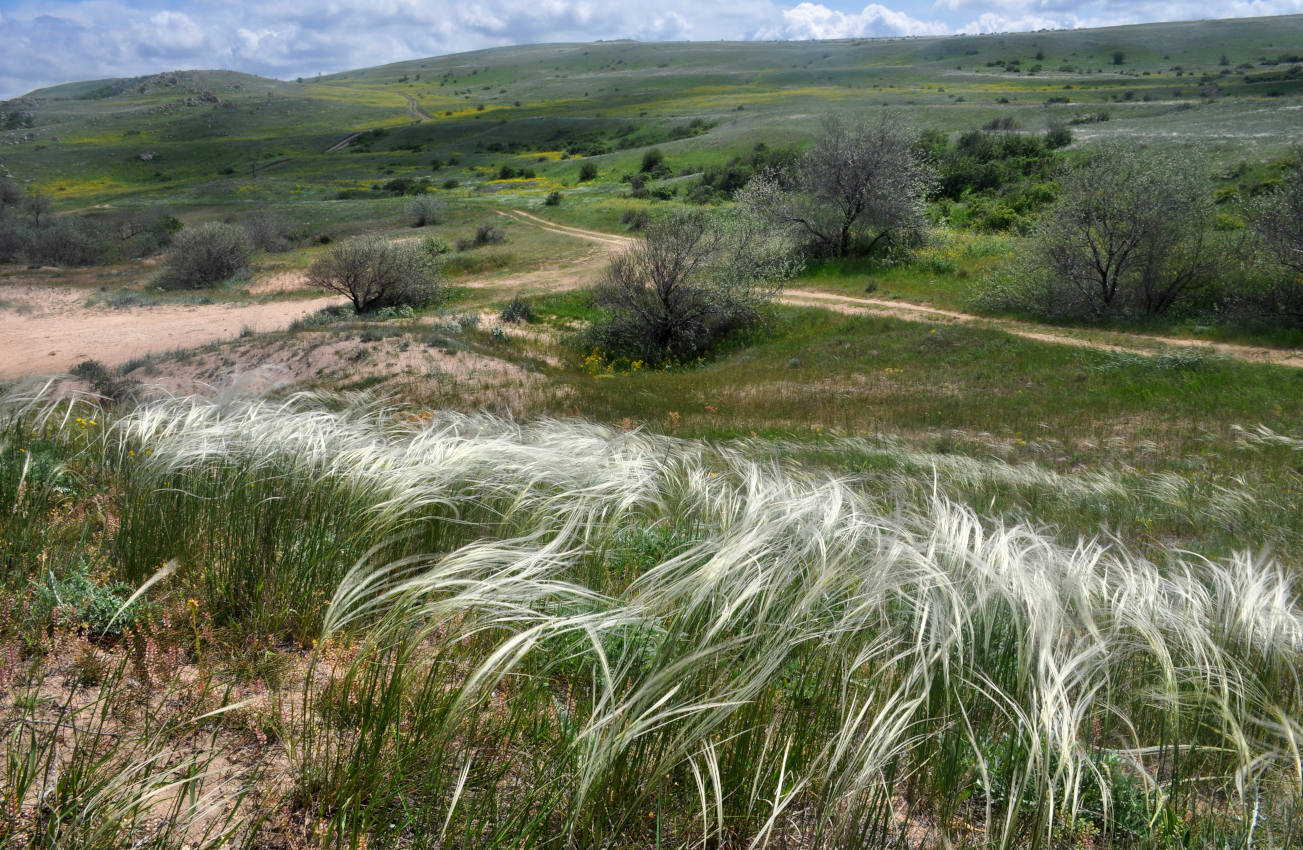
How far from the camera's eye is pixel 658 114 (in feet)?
340

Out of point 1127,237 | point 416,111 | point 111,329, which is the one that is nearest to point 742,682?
point 1127,237

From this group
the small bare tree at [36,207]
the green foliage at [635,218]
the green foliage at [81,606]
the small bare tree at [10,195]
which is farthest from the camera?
the small bare tree at [10,195]

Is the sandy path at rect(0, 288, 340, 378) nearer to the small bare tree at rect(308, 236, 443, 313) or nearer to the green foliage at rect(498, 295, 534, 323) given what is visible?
the small bare tree at rect(308, 236, 443, 313)

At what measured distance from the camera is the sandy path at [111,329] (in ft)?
63.3

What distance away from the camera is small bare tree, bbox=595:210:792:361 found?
22.3 metres

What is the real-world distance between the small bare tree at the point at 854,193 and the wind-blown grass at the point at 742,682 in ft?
89.9

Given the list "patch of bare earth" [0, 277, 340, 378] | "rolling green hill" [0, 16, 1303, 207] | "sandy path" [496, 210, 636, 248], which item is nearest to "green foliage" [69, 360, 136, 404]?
"patch of bare earth" [0, 277, 340, 378]

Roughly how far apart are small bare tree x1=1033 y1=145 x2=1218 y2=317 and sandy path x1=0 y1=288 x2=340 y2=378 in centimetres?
2540

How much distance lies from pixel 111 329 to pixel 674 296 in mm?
18895

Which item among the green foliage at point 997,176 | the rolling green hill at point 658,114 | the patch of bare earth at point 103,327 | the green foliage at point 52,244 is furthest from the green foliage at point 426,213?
the green foliage at point 997,176

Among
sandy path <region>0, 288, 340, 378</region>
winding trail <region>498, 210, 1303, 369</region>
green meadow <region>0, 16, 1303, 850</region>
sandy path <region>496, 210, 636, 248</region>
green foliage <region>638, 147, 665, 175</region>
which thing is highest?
green foliage <region>638, 147, 665, 175</region>

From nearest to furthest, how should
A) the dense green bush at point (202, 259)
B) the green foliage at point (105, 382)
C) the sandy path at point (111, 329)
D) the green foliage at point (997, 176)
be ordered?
the green foliage at point (105, 382) < the sandy path at point (111, 329) < the green foliage at point (997, 176) < the dense green bush at point (202, 259)

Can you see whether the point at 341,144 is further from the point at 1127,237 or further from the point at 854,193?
the point at 1127,237

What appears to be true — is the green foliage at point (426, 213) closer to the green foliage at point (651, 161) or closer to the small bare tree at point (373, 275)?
the small bare tree at point (373, 275)
